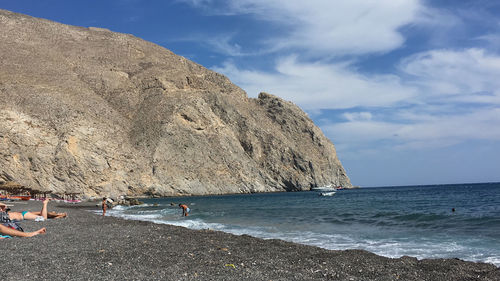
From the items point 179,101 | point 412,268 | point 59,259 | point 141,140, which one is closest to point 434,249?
point 412,268

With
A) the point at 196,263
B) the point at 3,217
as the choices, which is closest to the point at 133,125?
the point at 3,217

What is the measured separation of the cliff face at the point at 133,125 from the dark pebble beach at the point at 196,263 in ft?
154

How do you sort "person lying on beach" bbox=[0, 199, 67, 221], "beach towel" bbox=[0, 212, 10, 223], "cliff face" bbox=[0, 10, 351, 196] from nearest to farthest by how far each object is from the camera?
"beach towel" bbox=[0, 212, 10, 223], "person lying on beach" bbox=[0, 199, 67, 221], "cliff face" bbox=[0, 10, 351, 196]

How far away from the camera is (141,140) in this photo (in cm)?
6881

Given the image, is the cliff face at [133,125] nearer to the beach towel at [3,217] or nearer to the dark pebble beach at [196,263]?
the beach towel at [3,217]

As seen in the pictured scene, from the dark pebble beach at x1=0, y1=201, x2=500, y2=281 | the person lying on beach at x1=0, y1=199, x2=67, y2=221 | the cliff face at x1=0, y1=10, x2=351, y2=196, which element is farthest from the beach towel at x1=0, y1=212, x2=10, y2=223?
the cliff face at x1=0, y1=10, x2=351, y2=196

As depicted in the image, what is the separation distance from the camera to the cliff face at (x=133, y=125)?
182ft

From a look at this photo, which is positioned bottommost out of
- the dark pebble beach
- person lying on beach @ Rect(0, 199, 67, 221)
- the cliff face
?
the dark pebble beach

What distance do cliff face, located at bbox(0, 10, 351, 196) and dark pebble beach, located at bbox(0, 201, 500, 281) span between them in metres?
46.9

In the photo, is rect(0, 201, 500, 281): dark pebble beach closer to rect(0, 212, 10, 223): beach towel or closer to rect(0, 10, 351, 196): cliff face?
rect(0, 212, 10, 223): beach towel

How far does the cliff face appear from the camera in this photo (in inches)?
2190

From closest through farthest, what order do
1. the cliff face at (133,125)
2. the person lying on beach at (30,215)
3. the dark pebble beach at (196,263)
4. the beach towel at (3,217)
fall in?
the dark pebble beach at (196,263), the beach towel at (3,217), the person lying on beach at (30,215), the cliff face at (133,125)

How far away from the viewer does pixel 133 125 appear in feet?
236

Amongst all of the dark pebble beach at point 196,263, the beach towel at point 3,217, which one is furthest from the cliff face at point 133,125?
the dark pebble beach at point 196,263
